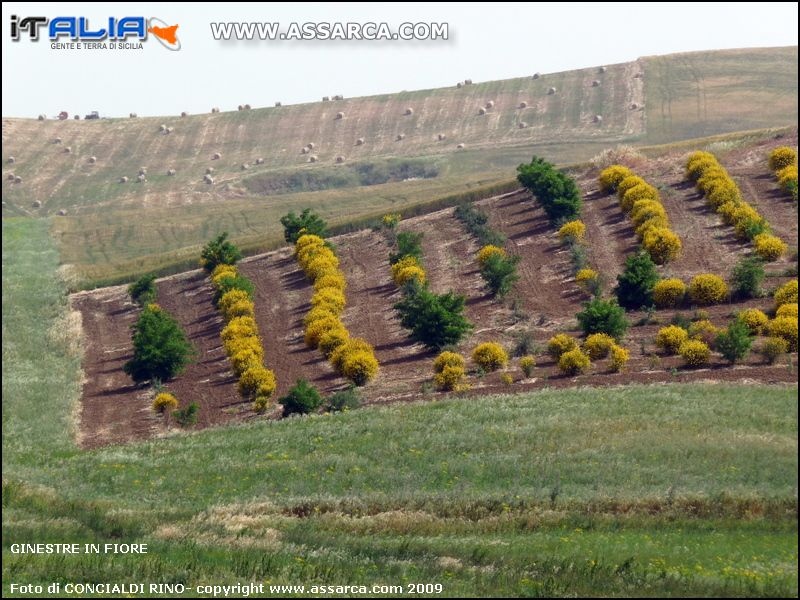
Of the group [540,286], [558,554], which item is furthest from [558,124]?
[558,554]

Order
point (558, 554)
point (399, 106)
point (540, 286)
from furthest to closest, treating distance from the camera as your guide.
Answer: point (399, 106) → point (540, 286) → point (558, 554)

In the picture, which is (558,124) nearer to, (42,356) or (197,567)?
(42,356)

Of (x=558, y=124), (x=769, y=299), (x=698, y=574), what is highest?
(x=558, y=124)

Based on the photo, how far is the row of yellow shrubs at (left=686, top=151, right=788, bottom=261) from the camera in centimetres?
4453

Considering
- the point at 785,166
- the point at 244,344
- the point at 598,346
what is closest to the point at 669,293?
the point at 598,346

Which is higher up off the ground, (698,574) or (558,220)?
(558,220)

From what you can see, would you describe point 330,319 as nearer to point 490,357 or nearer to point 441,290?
point 441,290

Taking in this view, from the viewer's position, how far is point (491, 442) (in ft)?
97.7

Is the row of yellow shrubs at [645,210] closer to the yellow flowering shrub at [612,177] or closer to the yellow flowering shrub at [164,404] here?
the yellow flowering shrub at [612,177]

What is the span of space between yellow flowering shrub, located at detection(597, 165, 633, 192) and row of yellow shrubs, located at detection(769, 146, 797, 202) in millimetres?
7036

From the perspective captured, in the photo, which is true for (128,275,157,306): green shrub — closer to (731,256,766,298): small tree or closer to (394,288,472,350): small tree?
(394,288,472,350): small tree

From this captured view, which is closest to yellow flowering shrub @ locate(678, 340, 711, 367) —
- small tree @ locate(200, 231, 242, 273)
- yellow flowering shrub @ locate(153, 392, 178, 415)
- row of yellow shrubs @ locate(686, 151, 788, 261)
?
row of yellow shrubs @ locate(686, 151, 788, 261)

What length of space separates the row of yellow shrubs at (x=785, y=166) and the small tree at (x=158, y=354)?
27.9 metres

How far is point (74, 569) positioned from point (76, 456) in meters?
14.3
